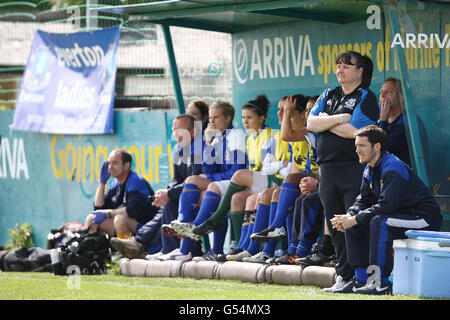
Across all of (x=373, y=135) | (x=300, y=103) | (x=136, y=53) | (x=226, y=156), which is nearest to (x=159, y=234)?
(x=226, y=156)

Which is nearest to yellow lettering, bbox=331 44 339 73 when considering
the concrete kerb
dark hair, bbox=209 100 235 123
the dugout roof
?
the dugout roof

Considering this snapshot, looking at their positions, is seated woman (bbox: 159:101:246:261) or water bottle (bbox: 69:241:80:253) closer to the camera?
seated woman (bbox: 159:101:246:261)

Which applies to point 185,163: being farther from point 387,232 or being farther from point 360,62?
point 387,232

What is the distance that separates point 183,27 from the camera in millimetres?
10531

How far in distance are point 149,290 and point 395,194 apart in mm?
2129

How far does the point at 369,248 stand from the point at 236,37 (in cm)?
409

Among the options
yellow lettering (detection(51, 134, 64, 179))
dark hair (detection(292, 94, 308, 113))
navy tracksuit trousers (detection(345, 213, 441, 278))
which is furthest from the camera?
yellow lettering (detection(51, 134, 64, 179))

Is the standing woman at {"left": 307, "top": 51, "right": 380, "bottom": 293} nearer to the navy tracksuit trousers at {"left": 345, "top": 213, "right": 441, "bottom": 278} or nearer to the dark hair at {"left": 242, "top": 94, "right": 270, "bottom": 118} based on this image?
the navy tracksuit trousers at {"left": 345, "top": 213, "right": 441, "bottom": 278}

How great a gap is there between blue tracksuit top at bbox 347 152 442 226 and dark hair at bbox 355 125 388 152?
4.3 inches

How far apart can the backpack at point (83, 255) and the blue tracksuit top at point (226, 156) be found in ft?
4.83

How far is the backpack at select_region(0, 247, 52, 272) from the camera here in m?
10.6

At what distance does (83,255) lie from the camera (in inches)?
392
